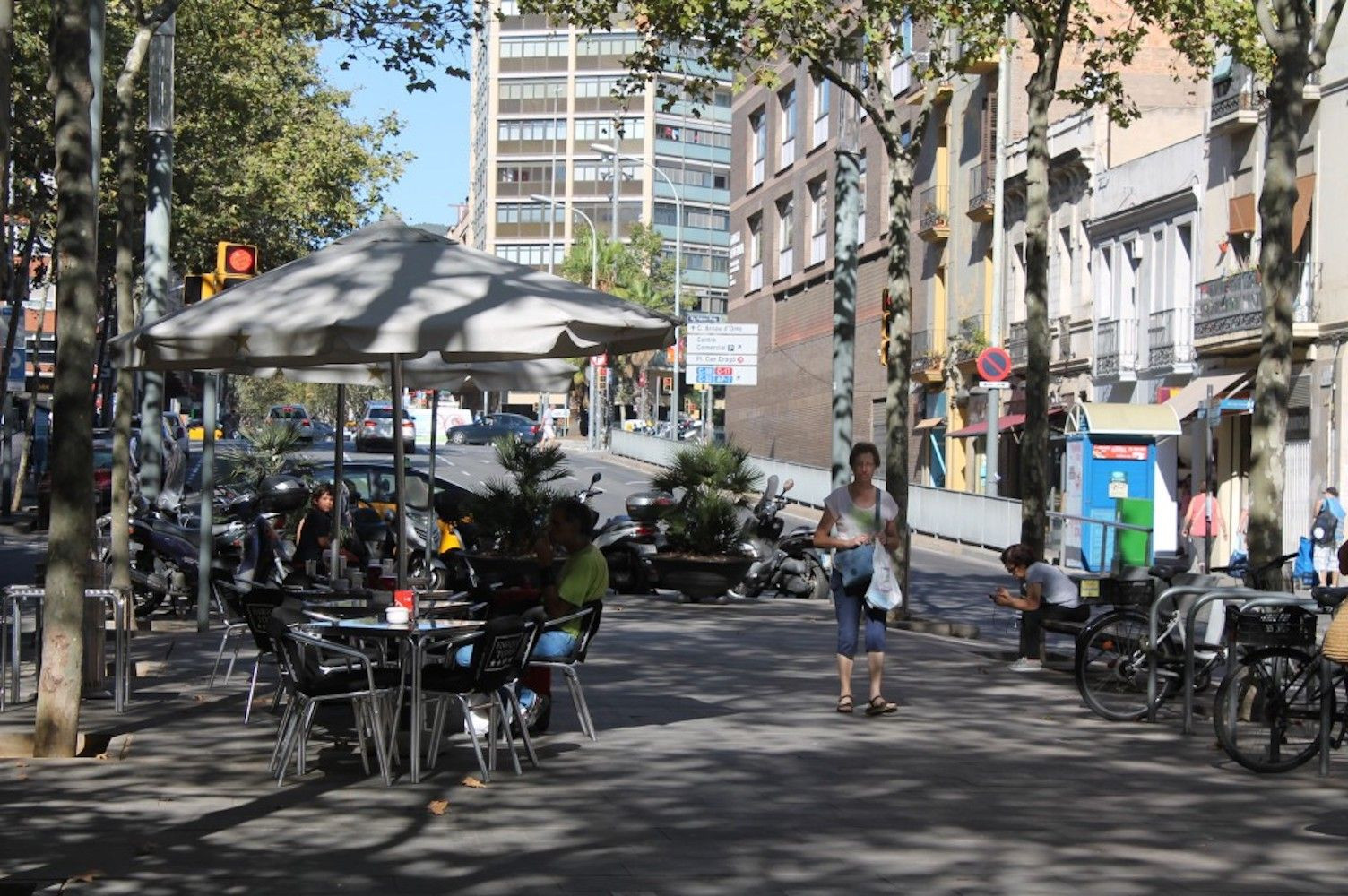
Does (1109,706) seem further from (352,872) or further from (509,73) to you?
(509,73)

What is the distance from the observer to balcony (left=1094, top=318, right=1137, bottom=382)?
145ft

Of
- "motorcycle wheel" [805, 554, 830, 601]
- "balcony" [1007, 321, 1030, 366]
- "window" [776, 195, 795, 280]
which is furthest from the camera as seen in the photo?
"window" [776, 195, 795, 280]

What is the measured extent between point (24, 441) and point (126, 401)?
25.8 metres

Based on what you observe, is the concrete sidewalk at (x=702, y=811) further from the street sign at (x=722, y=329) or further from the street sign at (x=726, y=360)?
the street sign at (x=726, y=360)

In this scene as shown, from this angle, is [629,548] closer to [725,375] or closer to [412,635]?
[412,635]

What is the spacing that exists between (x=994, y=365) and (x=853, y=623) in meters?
25.7

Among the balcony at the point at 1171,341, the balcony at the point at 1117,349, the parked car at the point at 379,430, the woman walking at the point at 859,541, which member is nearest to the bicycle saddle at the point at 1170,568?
the woman walking at the point at 859,541

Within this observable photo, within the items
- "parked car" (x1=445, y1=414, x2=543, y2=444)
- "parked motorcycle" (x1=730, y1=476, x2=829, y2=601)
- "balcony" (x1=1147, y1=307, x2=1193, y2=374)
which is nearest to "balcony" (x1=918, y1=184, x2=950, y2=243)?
"balcony" (x1=1147, y1=307, x2=1193, y2=374)

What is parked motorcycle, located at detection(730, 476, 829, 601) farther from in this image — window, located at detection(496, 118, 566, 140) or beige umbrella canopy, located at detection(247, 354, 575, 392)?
window, located at detection(496, 118, 566, 140)

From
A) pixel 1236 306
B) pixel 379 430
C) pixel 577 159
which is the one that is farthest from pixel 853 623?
pixel 577 159

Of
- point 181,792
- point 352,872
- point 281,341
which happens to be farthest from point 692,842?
point 281,341

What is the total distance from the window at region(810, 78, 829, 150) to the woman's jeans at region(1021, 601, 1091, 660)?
4553 cm

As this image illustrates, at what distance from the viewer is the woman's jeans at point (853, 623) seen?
12.9 m

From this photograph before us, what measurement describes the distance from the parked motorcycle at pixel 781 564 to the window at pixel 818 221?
38.9 metres
